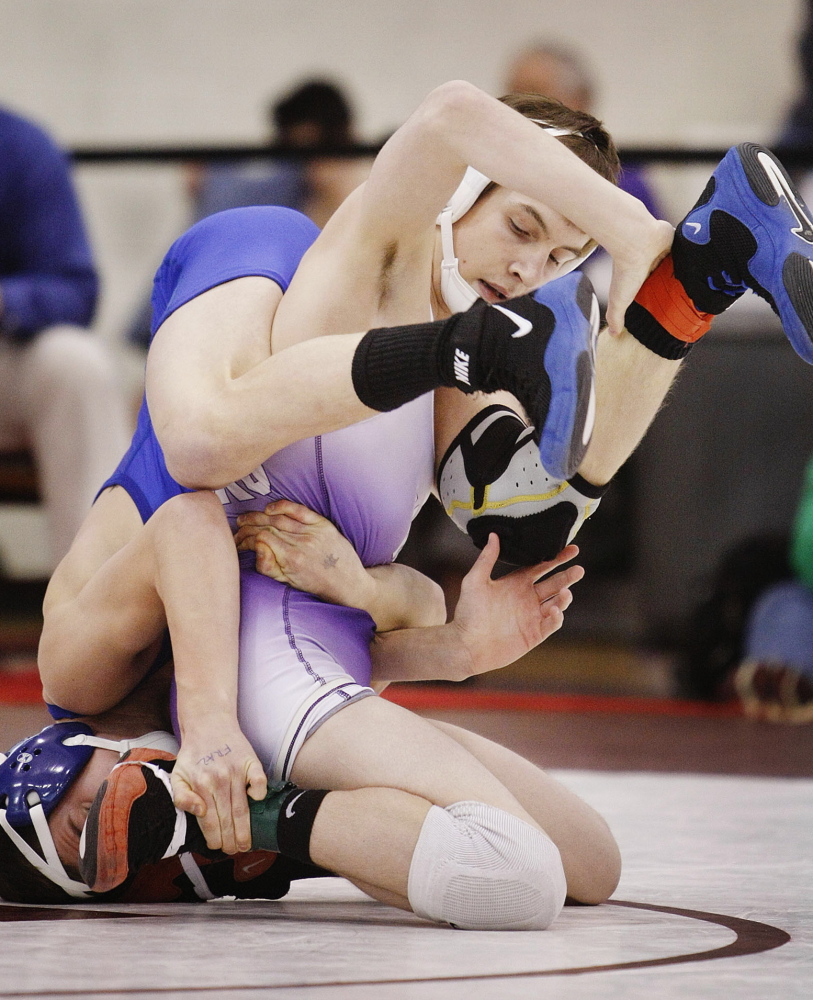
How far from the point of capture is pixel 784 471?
3.99m

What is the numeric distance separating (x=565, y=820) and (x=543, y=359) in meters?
0.54

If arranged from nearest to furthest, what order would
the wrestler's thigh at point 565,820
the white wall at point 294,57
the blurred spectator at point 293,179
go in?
the wrestler's thigh at point 565,820 → the blurred spectator at point 293,179 → the white wall at point 294,57

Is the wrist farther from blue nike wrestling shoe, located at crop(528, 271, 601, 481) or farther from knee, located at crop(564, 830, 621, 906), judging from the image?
blue nike wrestling shoe, located at crop(528, 271, 601, 481)

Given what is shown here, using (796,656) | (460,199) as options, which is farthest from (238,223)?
(796,656)

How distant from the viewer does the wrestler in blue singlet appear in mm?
1369

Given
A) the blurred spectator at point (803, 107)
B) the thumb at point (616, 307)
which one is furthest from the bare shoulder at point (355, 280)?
the blurred spectator at point (803, 107)

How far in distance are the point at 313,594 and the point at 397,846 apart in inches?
13.7

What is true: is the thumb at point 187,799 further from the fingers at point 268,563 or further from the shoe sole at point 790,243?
the shoe sole at point 790,243

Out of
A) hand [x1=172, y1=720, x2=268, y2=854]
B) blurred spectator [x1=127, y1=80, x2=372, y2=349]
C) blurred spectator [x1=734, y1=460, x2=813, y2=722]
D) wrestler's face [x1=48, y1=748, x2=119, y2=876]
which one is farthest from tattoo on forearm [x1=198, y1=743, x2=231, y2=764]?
blurred spectator [x1=127, y1=80, x2=372, y2=349]

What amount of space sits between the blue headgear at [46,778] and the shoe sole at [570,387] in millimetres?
537

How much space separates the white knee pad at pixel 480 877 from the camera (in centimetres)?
122

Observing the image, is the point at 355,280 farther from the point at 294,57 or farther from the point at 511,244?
the point at 294,57

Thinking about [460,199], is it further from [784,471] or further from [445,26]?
[445,26]

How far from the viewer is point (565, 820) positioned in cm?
149
